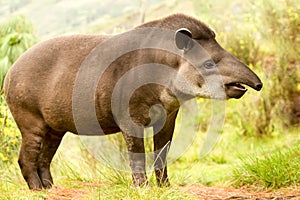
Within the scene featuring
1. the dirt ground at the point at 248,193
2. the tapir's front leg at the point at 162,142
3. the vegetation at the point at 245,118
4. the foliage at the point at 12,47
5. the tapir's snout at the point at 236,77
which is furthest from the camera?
the foliage at the point at 12,47

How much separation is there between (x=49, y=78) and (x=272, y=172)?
2375 mm

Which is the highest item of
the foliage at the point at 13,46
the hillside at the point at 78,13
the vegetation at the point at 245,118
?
the hillside at the point at 78,13

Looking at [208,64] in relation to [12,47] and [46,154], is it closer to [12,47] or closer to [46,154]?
[46,154]

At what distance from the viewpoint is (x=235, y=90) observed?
4.10 meters

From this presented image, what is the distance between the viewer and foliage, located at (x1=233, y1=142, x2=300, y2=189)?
Answer: 4805 millimetres

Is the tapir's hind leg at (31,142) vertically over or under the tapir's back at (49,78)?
under

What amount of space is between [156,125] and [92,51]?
92 centimetres

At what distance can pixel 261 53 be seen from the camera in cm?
1140

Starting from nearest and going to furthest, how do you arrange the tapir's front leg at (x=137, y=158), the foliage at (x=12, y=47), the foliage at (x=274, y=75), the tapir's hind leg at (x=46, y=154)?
the tapir's front leg at (x=137, y=158) → the tapir's hind leg at (x=46, y=154) → the foliage at (x=12, y=47) → the foliage at (x=274, y=75)

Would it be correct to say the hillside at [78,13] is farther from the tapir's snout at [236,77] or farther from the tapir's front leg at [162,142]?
the tapir's snout at [236,77]

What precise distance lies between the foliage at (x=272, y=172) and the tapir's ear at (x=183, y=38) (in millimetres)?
1618

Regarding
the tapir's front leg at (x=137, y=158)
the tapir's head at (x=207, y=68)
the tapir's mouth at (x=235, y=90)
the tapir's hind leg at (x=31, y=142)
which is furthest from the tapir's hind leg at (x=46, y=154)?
the tapir's mouth at (x=235, y=90)

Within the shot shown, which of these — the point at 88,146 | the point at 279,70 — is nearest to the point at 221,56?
the point at 88,146

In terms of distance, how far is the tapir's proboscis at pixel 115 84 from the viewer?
421 centimetres
